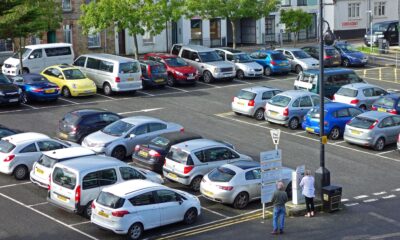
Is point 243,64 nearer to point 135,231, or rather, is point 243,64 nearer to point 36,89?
point 36,89

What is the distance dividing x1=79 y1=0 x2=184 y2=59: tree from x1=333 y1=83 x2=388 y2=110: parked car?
47.0 ft

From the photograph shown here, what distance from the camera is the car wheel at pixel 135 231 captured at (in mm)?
20922

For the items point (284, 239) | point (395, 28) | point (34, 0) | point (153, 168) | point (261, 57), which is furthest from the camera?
point (395, 28)

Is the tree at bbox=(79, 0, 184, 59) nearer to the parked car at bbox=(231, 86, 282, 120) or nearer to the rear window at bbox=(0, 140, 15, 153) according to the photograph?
the parked car at bbox=(231, 86, 282, 120)

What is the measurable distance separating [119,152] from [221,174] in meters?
5.70

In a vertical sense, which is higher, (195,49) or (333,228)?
(195,49)

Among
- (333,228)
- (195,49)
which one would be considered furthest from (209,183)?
(195,49)

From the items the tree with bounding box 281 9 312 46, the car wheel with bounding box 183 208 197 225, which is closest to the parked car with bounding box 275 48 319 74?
the tree with bounding box 281 9 312 46

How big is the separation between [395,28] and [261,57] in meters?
20.5

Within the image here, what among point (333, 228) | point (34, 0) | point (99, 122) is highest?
point (34, 0)

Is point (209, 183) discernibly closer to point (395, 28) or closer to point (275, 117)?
point (275, 117)

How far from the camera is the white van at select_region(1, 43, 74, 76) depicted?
143 ft

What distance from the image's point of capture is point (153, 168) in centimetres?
2667

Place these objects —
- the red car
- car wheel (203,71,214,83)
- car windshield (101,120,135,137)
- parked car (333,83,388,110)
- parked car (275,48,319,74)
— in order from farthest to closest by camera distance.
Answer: parked car (275,48,319,74) < car wheel (203,71,214,83) < the red car < parked car (333,83,388,110) < car windshield (101,120,135,137)
